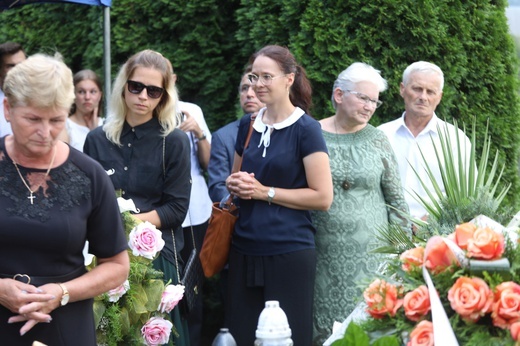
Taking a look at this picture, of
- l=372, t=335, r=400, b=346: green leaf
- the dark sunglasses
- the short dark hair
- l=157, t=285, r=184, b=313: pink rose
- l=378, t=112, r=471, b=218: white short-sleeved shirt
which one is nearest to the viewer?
l=372, t=335, r=400, b=346: green leaf

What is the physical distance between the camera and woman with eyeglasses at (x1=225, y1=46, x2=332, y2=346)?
5.04 m

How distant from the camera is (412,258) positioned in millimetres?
3074

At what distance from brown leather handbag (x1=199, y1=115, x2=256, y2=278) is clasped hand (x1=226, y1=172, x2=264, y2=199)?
225 mm

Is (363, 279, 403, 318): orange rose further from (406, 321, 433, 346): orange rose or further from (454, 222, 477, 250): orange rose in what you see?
(454, 222, 477, 250): orange rose

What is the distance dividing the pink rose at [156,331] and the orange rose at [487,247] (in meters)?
2.12

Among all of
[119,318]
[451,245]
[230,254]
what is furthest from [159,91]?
[451,245]

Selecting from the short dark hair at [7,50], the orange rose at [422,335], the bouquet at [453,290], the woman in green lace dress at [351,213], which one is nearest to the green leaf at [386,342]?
the bouquet at [453,290]

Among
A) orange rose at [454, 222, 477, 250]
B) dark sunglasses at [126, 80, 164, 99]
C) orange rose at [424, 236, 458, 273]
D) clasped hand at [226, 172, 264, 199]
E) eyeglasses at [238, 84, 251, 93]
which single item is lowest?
orange rose at [424, 236, 458, 273]

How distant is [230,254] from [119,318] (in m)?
1.05

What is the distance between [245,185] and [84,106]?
2.63 m

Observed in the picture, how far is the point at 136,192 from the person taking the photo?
508cm

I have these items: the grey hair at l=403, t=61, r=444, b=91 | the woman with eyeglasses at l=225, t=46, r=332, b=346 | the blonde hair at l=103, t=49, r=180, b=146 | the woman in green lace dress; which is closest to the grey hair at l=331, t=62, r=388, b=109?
the woman in green lace dress

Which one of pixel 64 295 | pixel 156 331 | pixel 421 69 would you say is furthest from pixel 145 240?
pixel 421 69

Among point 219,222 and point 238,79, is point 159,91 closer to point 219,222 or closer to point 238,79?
point 219,222
